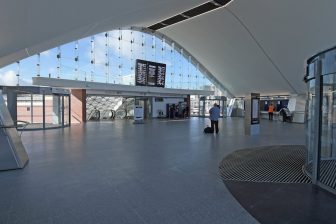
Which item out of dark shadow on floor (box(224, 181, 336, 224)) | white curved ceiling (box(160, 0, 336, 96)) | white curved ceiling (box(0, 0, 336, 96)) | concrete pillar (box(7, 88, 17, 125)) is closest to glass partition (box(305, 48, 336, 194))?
dark shadow on floor (box(224, 181, 336, 224))

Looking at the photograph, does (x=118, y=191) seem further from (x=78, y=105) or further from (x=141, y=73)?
(x=141, y=73)

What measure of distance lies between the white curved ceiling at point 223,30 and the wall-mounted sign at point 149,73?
3.45m

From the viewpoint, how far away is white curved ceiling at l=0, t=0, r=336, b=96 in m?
6.43

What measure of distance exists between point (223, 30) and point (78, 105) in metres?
13.9

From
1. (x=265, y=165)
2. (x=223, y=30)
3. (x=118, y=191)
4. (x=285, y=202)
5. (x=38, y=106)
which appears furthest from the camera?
(x=223, y=30)

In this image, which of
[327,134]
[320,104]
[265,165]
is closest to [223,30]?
[327,134]

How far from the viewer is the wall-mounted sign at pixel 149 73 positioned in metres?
23.0

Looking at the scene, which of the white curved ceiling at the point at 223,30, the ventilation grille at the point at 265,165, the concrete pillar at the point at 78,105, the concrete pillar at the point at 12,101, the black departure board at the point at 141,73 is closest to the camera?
the ventilation grille at the point at 265,165

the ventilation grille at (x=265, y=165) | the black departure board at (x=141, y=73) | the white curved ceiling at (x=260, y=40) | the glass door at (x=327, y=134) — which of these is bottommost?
the ventilation grille at (x=265, y=165)

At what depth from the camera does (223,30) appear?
2352cm

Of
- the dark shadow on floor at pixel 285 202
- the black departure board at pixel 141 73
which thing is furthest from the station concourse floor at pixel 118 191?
the black departure board at pixel 141 73

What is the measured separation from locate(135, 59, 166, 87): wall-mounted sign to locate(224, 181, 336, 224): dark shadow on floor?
19478mm

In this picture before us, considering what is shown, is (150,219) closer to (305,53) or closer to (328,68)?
(328,68)

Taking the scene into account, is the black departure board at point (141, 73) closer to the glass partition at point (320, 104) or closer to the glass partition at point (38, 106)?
the glass partition at point (38, 106)
